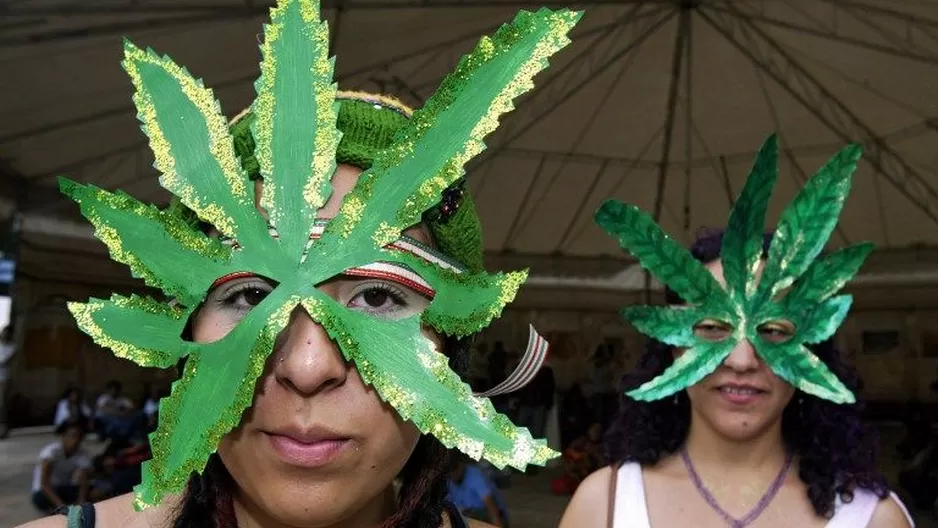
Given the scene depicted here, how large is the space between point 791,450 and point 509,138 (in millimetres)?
4998

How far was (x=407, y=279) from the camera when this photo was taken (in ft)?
3.25

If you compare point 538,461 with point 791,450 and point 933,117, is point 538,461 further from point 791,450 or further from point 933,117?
point 933,117

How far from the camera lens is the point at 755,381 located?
1.87 meters

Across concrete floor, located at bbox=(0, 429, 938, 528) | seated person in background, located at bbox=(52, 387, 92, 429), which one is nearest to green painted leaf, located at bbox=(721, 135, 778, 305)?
concrete floor, located at bbox=(0, 429, 938, 528)

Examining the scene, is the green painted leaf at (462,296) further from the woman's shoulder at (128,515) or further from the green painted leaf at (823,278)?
the green painted leaf at (823,278)

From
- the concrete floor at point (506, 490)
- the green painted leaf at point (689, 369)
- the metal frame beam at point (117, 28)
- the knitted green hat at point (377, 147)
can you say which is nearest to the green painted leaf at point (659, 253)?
the green painted leaf at point (689, 369)

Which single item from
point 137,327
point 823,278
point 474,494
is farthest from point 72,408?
point 137,327

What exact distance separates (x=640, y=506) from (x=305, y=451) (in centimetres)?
122

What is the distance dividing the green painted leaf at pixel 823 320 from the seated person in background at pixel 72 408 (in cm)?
568

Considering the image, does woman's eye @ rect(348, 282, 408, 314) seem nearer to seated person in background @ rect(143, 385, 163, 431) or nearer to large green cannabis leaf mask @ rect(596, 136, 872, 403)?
large green cannabis leaf mask @ rect(596, 136, 872, 403)

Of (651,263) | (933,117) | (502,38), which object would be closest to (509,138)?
(933,117)

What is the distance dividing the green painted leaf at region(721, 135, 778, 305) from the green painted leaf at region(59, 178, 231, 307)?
4.11ft

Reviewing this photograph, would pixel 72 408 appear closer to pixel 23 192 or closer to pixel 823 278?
pixel 23 192

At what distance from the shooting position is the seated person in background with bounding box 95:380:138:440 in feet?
18.6
